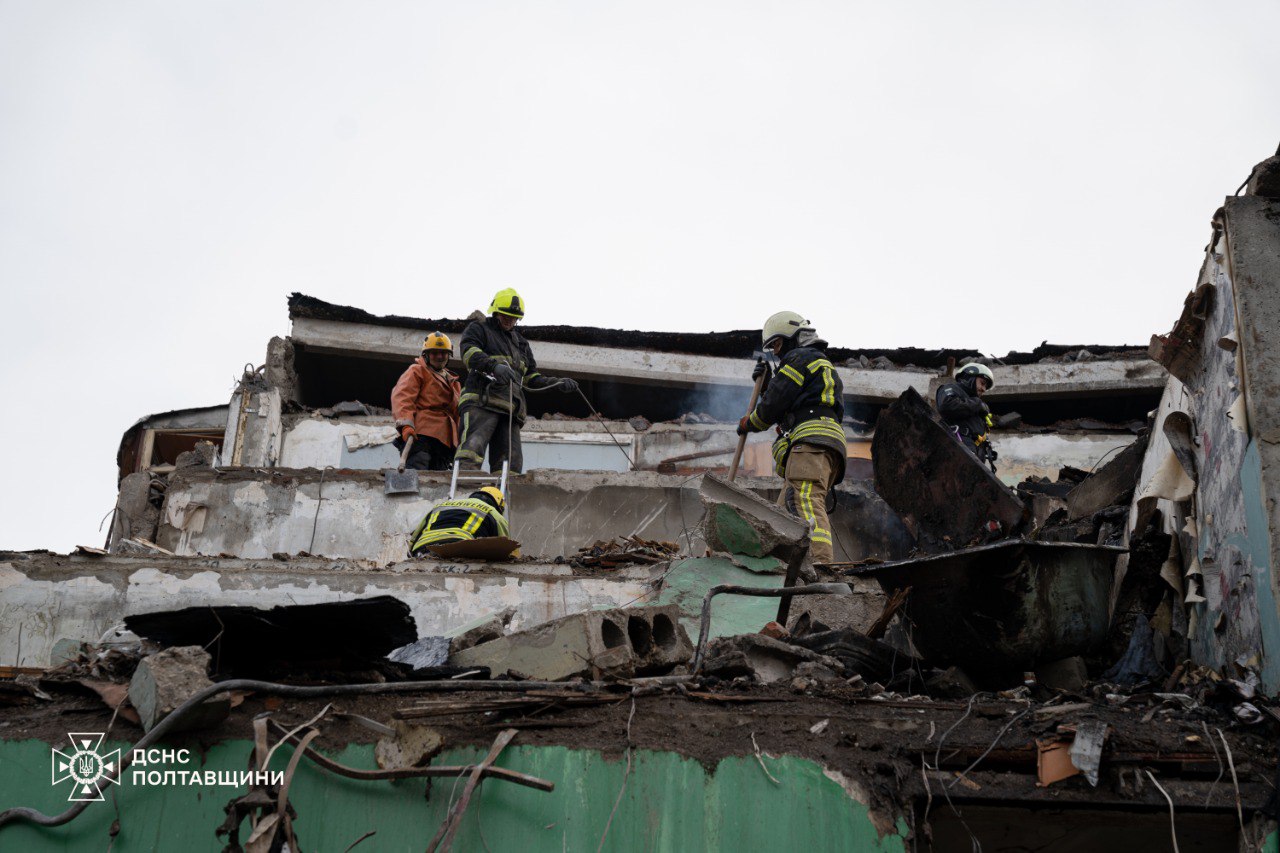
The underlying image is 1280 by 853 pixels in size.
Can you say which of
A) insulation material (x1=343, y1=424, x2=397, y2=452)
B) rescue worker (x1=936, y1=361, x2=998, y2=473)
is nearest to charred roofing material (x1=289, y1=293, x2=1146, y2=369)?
insulation material (x1=343, y1=424, x2=397, y2=452)

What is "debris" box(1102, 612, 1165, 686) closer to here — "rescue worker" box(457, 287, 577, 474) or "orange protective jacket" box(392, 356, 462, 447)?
"rescue worker" box(457, 287, 577, 474)

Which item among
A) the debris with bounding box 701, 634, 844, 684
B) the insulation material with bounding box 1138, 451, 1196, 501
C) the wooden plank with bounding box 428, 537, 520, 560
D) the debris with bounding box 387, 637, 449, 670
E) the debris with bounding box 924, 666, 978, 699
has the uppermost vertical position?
the insulation material with bounding box 1138, 451, 1196, 501

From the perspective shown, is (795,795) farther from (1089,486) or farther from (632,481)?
(632,481)

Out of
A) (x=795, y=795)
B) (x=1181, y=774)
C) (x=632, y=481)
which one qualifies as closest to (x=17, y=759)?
(x=795, y=795)

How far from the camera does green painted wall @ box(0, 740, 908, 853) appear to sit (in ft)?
14.9

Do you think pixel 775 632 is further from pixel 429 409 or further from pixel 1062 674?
pixel 429 409

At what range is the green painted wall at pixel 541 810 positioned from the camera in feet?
14.9

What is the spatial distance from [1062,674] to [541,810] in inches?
113

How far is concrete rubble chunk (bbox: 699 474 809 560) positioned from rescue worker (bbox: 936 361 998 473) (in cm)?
427

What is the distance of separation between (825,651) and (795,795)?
1.47 m

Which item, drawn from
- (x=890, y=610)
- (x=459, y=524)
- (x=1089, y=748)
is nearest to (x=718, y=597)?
(x=890, y=610)

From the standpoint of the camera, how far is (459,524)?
8.70m

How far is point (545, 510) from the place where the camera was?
11.7 metres

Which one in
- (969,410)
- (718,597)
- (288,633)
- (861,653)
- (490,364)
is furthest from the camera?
(969,410)
